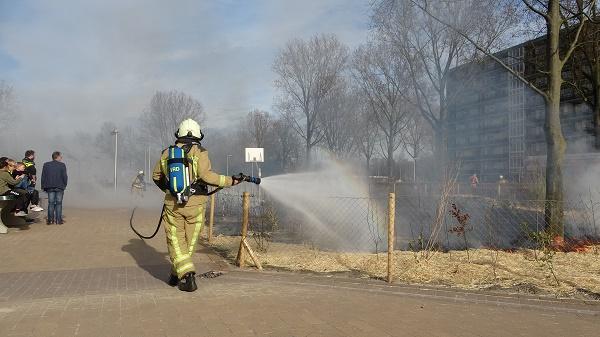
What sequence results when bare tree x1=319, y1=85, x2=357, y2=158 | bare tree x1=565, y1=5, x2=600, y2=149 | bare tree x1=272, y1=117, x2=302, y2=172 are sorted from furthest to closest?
bare tree x1=272, y1=117, x2=302, y2=172 < bare tree x1=319, y1=85, x2=357, y2=158 < bare tree x1=565, y1=5, x2=600, y2=149

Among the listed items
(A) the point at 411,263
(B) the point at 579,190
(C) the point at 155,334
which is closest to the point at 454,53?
(B) the point at 579,190

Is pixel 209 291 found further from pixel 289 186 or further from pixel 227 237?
pixel 227 237

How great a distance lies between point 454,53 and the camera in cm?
2044

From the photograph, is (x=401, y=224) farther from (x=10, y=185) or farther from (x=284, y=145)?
(x=284, y=145)

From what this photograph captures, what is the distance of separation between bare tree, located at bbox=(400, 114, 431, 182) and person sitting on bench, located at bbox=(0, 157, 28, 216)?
24.3 metres

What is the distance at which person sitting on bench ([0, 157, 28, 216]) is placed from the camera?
9.12m

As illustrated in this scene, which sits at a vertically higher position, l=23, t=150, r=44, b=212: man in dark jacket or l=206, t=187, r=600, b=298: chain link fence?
l=23, t=150, r=44, b=212: man in dark jacket

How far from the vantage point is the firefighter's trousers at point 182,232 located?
203 inches

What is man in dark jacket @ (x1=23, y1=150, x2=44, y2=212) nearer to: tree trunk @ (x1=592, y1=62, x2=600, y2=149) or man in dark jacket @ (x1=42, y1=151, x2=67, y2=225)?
man in dark jacket @ (x1=42, y1=151, x2=67, y2=225)

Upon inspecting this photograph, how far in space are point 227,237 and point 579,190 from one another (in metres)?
8.46

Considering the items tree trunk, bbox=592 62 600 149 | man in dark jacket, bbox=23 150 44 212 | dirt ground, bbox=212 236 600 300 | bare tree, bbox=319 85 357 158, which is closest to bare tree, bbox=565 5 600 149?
tree trunk, bbox=592 62 600 149

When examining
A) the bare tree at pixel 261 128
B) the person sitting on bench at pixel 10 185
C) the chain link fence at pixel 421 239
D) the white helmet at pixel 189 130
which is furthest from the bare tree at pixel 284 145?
the white helmet at pixel 189 130

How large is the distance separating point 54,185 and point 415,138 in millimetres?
29966

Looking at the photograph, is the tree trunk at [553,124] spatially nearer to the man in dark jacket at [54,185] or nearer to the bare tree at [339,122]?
the man in dark jacket at [54,185]
